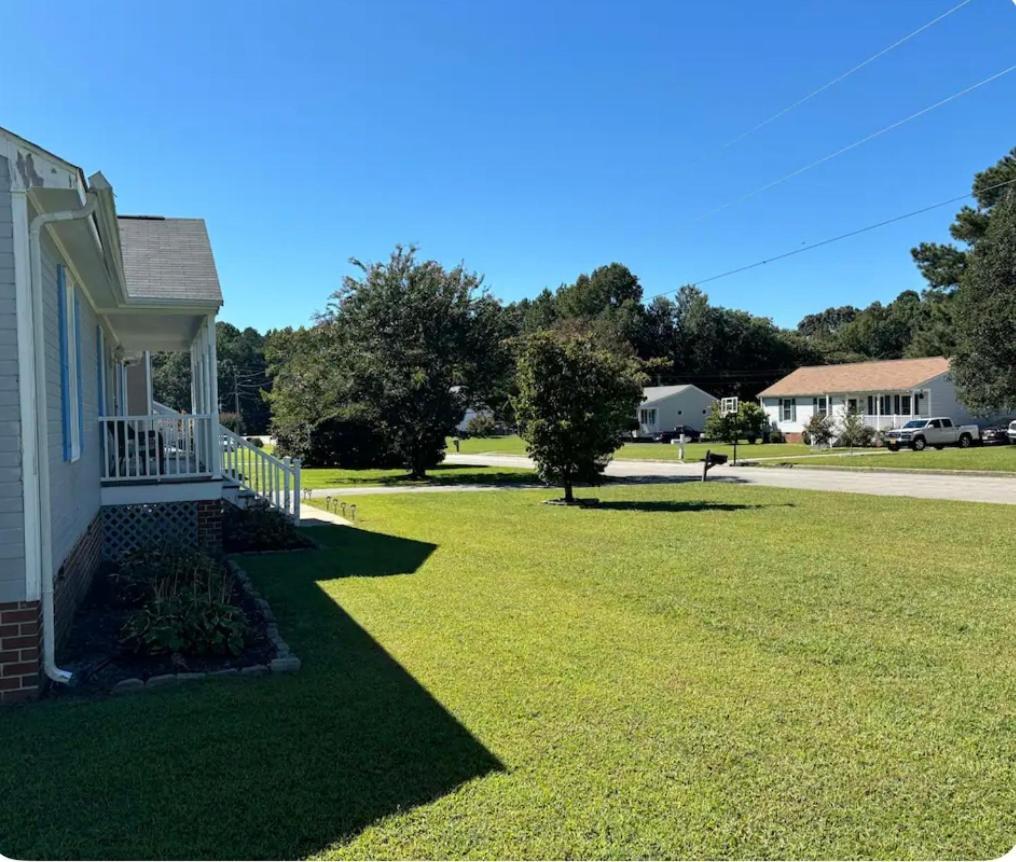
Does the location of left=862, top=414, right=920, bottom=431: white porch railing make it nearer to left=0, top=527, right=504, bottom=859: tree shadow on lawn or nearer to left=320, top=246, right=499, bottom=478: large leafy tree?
left=320, top=246, right=499, bottom=478: large leafy tree

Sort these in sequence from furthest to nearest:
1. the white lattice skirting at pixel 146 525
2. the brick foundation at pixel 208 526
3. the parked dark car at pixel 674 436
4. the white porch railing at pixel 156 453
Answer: the parked dark car at pixel 674 436
the brick foundation at pixel 208 526
the white lattice skirting at pixel 146 525
the white porch railing at pixel 156 453

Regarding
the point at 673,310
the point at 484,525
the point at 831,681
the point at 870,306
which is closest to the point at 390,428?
the point at 484,525

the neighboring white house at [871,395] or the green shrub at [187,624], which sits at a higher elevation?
the neighboring white house at [871,395]

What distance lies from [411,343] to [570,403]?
373 inches

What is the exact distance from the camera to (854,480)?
21.7 metres

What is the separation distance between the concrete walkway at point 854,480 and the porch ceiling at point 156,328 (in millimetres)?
13562

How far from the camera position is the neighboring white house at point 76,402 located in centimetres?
496

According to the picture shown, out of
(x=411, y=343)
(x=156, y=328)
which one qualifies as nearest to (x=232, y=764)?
(x=156, y=328)

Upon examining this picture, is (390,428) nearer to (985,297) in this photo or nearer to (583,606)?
(583,606)

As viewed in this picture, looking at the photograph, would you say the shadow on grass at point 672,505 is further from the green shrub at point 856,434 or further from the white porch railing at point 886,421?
the white porch railing at point 886,421

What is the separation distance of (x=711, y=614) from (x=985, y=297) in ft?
113

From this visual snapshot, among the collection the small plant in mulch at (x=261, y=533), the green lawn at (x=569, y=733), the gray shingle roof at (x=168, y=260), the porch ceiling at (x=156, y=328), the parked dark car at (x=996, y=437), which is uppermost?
the gray shingle roof at (x=168, y=260)

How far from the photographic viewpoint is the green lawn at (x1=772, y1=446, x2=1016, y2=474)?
968 inches

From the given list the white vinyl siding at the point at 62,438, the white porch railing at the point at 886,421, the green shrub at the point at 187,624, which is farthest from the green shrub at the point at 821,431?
the green shrub at the point at 187,624
